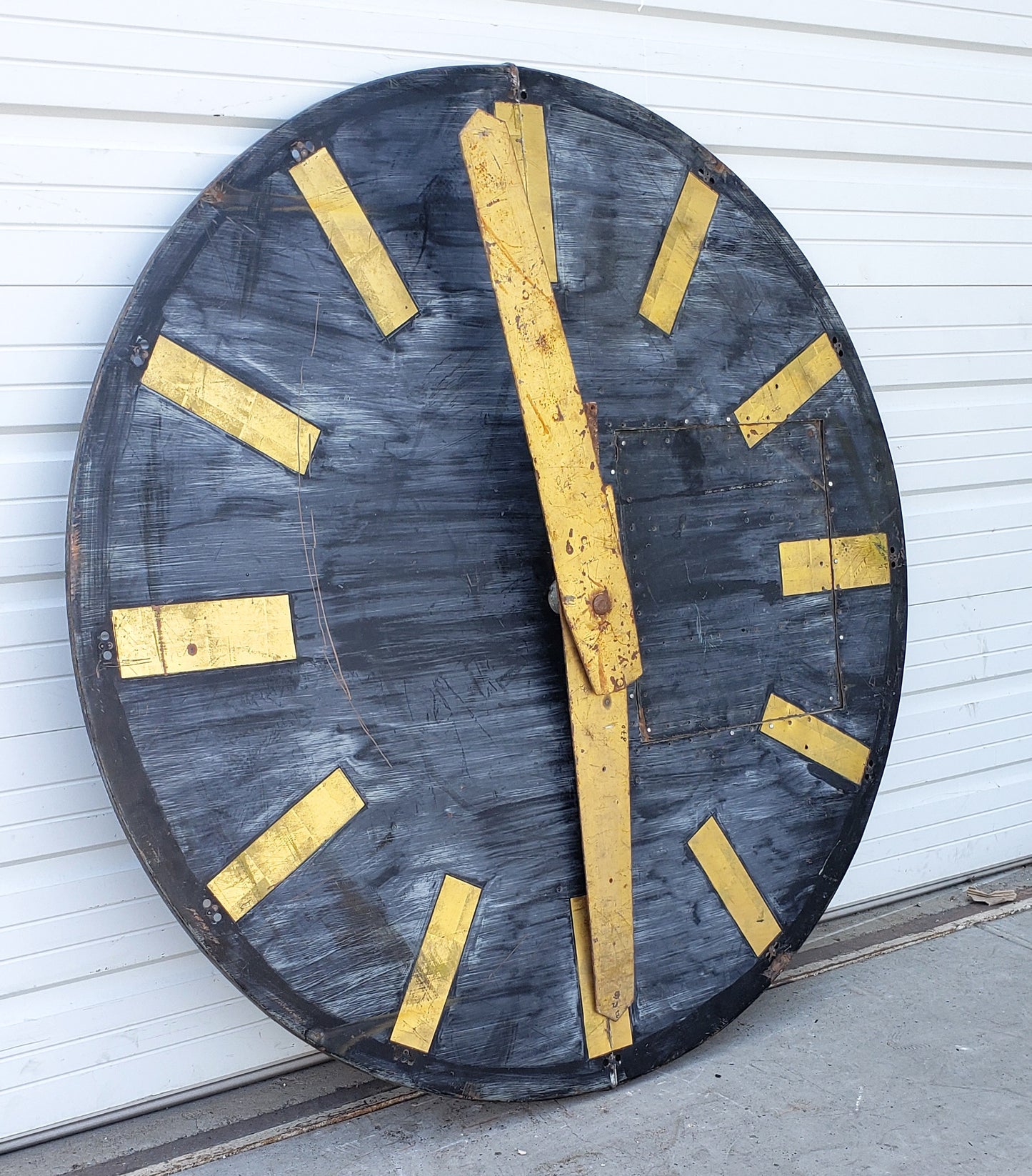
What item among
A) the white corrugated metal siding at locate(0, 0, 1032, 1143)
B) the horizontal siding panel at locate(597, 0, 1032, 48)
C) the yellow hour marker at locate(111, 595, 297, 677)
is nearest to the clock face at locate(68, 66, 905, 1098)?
the yellow hour marker at locate(111, 595, 297, 677)

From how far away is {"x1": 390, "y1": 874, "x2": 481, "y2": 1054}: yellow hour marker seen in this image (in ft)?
5.52

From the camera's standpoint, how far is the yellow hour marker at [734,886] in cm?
194

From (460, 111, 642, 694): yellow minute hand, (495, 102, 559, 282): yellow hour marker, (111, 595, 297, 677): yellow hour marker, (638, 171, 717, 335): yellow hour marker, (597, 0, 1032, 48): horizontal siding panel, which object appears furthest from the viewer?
(597, 0, 1032, 48): horizontal siding panel

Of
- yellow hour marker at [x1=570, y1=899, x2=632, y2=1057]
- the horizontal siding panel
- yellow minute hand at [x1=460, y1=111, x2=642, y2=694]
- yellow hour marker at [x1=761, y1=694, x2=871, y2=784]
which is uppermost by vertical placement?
the horizontal siding panel

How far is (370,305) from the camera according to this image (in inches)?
65.9

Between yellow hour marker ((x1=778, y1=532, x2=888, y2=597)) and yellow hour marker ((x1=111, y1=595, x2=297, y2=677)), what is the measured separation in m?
0.90

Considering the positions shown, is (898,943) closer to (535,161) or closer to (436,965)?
(436,965)

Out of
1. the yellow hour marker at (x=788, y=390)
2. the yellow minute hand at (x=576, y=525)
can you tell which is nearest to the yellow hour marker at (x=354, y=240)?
the yellow minute hand at (x=576, y=525)

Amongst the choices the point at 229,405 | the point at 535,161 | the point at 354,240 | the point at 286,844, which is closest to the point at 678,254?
the point at 535,161

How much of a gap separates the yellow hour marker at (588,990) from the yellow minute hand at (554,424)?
0.38m

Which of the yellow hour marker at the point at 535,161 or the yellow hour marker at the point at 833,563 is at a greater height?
the yellow hour marker at the point at 535,161

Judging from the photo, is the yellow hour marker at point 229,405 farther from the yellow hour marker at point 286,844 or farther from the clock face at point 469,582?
the yellow hour marker at point 286,844

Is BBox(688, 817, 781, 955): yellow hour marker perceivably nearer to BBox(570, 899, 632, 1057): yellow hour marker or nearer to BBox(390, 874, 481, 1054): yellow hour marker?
BBox(570, 899, 632, 1057): yellow hour marker

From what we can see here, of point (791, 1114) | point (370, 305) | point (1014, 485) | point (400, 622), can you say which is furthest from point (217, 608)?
point (1014, 485)
